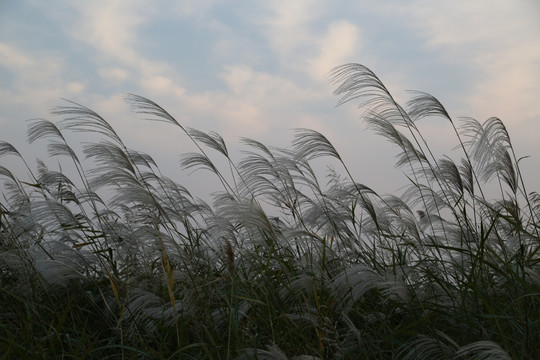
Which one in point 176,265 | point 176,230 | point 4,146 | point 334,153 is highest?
point 4,146

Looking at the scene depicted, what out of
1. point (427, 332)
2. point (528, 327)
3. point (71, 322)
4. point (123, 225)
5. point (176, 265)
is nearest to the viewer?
point (528, 327)

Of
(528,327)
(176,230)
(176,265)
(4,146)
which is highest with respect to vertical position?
(4,146)

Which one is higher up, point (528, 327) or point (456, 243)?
point (456, 243)

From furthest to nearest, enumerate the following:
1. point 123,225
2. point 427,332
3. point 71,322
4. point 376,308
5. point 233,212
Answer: point 123,225, point 71,322, point 376,308, point 427,332, point 233,212

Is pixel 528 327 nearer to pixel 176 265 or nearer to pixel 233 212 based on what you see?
pixel 233 212

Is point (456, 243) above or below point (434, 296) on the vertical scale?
above

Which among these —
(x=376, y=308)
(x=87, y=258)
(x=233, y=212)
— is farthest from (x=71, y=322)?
(x=376, y=308)

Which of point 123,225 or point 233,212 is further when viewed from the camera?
point 123,225

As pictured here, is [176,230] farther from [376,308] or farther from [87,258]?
[376,308]

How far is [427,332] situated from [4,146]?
368 cm

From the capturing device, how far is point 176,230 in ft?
11.0

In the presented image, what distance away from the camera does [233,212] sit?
86.8 inches

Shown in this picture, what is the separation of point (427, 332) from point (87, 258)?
86.4 inches

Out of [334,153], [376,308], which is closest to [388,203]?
[334,153]
